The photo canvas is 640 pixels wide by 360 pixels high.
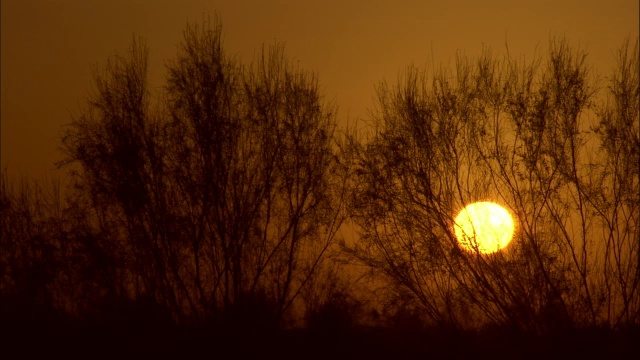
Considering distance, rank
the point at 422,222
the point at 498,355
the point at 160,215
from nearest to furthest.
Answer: the point at 498,355 → the point at 422,222 → the point at 160,215

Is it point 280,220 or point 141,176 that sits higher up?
point 141,176

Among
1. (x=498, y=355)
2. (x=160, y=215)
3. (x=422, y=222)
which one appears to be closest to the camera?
(x=498, y=355)

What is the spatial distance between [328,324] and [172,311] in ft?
10.8

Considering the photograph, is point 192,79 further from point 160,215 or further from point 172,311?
point 172,311

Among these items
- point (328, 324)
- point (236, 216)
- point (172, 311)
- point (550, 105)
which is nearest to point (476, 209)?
point (550, 105)

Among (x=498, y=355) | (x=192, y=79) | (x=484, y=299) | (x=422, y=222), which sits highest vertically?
(x=192, y=79)

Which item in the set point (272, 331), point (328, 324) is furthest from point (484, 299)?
point (272, 331)

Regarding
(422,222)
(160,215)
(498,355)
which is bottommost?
(498,355)

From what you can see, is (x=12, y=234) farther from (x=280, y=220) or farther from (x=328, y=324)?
(x=328, y=324)

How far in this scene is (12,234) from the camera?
60.0 feet

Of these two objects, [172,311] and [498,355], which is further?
[172,311]

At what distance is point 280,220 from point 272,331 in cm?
248

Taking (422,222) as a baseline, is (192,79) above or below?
above

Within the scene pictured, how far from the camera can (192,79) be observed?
17203 millimetres
